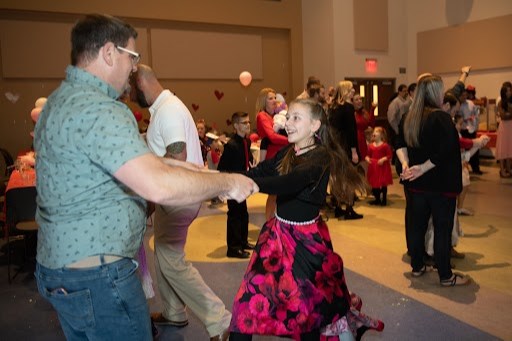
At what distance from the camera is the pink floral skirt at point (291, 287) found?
225 centimetres

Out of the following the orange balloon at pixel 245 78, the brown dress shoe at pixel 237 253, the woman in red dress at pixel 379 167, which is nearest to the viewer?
the brown dress shoe at pixel 237 253

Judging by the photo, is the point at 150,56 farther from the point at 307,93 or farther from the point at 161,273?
the point at 161,273

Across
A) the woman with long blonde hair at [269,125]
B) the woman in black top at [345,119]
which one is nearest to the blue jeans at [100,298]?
the woman with long blonde hair at [269,125]

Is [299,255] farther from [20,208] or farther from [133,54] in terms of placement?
[20,208]

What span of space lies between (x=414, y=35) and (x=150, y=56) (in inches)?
287

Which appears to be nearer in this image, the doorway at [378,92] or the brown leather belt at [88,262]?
the brown leather belt at [88,262]

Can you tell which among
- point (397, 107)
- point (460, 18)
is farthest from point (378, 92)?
point (397, 107)

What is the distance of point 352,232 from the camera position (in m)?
5.64

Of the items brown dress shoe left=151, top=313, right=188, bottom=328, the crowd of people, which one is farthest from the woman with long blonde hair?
brown dress shoe left=151, top=313, right=188, bottom=328

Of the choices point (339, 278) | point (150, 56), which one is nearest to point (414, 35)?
point (150, 56)

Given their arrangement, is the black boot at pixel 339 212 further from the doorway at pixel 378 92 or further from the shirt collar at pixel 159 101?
the doorway at pixel 378 92

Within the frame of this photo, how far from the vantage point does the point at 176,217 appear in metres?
2.95

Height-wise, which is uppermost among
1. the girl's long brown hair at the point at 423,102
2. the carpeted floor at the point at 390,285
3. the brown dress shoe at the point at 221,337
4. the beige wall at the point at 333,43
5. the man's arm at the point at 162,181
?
the beige wall at the point at 333,43

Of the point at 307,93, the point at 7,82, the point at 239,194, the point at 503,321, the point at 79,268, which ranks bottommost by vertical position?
the point at 503,321
